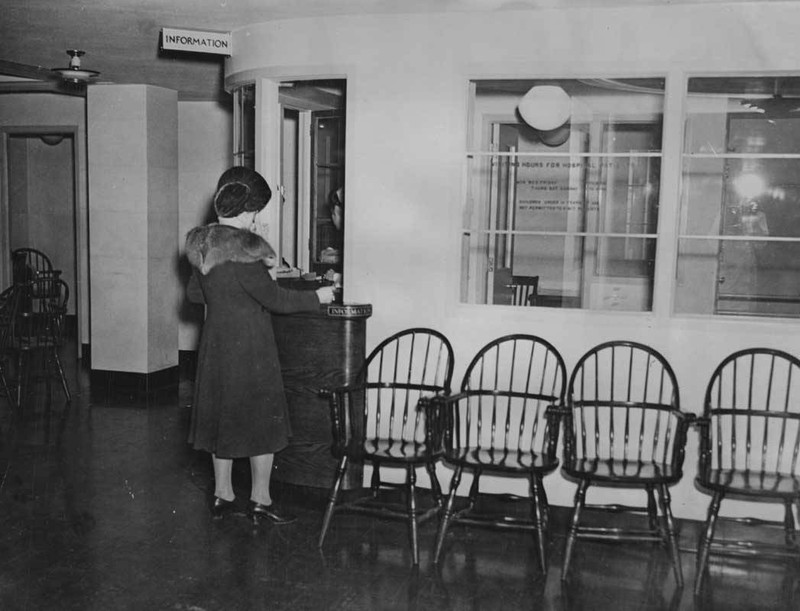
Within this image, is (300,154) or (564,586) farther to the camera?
(300,154)

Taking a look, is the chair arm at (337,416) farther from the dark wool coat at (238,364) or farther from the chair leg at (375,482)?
the chair leg at (375,482)

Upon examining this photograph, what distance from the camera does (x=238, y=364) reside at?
3.98 metres

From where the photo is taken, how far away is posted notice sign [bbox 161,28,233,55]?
5.00 meters

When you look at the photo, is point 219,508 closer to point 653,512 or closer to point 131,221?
point 653,512

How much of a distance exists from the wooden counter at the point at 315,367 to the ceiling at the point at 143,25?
1.58 m

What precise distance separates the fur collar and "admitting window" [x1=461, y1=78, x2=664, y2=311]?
8.76ft

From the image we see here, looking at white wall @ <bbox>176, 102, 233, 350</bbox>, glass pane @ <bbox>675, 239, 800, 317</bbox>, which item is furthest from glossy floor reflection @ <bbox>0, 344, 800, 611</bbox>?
white wall @ <bbox>176, 102, 233, 350</bbox>

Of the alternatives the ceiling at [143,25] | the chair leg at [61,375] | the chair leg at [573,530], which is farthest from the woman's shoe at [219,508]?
the chair leg at [61,375]

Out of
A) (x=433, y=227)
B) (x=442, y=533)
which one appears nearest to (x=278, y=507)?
(x=442, y=533)

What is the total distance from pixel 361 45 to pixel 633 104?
2.72m

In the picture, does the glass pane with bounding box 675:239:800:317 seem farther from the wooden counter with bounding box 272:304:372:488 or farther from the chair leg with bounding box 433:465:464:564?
the chair leg with bounding box 433:465:464:564

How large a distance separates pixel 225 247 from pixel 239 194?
28cm

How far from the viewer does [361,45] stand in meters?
4.54

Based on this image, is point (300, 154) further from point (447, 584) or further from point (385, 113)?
point (447, 584)
